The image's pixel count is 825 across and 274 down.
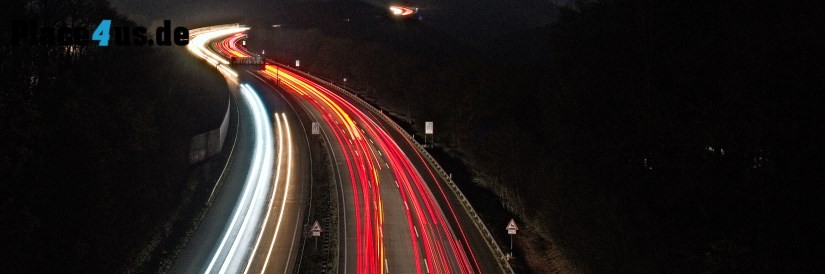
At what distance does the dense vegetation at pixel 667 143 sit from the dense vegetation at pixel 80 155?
1734 centimetres

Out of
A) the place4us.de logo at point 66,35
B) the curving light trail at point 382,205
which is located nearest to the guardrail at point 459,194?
the curving light trail at point 382,205

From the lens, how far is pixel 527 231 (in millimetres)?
31156

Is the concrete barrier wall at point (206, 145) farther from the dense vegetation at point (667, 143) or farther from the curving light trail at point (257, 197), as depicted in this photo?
the dense vegetation at point (667, 143)

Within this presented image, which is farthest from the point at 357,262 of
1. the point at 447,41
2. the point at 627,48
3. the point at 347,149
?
the point at 447,41

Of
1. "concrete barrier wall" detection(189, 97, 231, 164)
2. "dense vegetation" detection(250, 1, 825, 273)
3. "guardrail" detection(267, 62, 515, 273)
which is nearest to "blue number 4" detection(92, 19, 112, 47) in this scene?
A: "concrete barrier wall" detection(189, 97, 231, 164)

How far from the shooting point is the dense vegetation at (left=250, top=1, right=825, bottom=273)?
15492 millimetres

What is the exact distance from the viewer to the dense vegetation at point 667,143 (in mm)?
15492

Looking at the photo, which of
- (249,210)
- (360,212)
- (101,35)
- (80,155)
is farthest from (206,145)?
(80,155)

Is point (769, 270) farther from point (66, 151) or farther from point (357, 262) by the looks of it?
point (66, 151)

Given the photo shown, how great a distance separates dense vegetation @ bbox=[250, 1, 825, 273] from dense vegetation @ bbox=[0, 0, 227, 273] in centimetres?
1734

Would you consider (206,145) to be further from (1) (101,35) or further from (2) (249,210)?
(1) (101,35)

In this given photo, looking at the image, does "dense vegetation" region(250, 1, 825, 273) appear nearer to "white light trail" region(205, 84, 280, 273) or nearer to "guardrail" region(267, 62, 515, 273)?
"guardrail" region(267, 62, 515, 273)

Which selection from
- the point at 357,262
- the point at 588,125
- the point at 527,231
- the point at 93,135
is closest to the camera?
the point at 93,135

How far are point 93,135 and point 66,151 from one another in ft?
5.12
